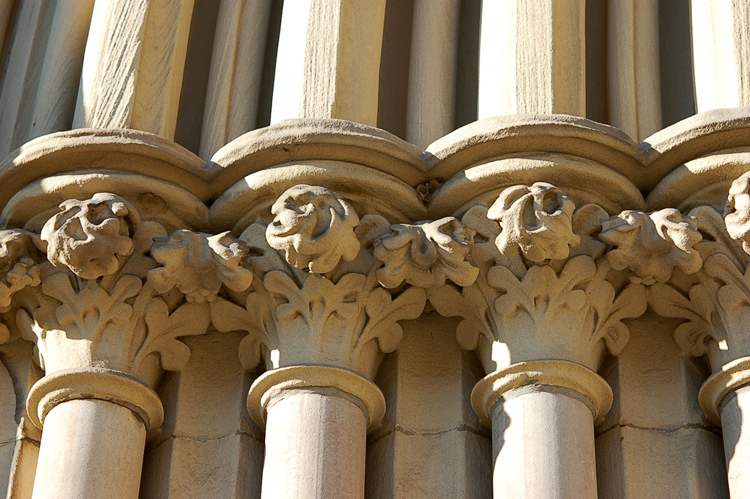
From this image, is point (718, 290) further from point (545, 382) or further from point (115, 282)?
point (115, 282)

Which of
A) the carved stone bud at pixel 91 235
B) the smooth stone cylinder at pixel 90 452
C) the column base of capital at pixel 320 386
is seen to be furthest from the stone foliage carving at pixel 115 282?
the column base of capital at pixel 320 386

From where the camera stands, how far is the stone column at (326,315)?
3248 mm

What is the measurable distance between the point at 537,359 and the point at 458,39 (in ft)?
3.17

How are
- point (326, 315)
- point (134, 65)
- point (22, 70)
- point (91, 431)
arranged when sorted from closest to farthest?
1. point (91, 431)
2. point (326, 315)
3. point (134, 65)
4. point (22, 70)

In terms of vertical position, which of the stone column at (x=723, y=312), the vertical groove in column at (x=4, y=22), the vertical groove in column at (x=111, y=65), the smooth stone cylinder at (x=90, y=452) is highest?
the vertical groove in column at (x=4, y=22)

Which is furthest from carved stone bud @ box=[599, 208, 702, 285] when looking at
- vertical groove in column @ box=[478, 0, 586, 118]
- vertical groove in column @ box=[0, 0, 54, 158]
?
vertical groove in column @ box=[0, 0, 54, 158]

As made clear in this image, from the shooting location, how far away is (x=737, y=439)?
3.23 m

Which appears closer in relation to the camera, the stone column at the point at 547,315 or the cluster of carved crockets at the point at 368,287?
the stone column at the point at 547,315

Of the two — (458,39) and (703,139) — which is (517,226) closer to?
(703,139)

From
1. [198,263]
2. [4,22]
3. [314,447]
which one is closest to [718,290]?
[314,447]

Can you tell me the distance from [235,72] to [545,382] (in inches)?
44.8

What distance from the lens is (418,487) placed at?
3314mm

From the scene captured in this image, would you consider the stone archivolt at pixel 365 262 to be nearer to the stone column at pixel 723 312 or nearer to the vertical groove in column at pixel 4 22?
the stone column at pixel 723 312

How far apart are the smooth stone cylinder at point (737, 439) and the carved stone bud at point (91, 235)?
51.6 inches
